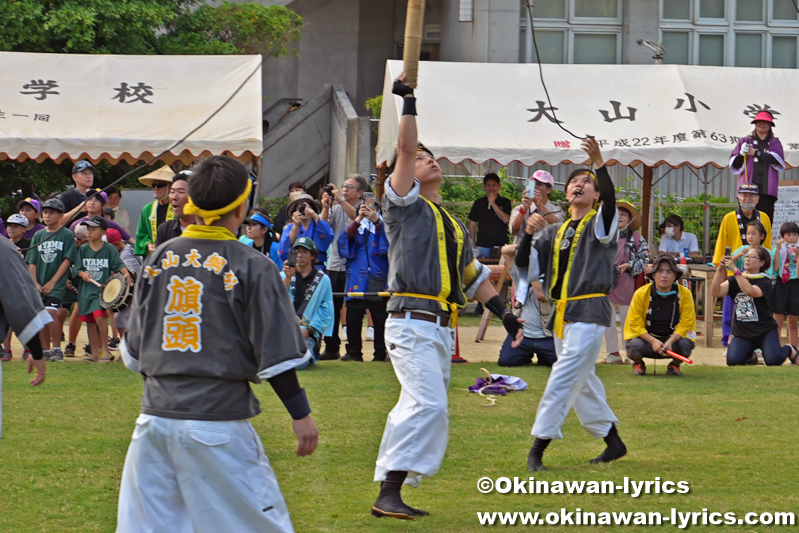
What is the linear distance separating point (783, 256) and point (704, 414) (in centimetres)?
505

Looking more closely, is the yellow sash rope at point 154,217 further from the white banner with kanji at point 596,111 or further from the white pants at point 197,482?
the white pants at point 197,482

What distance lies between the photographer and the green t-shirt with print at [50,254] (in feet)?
36.1

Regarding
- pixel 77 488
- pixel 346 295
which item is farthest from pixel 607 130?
pixel 77 488

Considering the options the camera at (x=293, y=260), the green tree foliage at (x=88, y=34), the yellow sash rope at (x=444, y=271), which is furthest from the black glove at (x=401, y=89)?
the green tree foliage at (x=88, y=34)

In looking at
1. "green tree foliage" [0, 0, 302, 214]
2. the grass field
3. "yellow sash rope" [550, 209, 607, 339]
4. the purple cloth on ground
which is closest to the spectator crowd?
the grass field

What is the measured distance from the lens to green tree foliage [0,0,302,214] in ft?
57.5

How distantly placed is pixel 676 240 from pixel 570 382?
10835 millimetres

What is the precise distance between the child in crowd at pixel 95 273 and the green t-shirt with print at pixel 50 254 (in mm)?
158

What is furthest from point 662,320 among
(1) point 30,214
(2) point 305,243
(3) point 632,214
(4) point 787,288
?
(1) point 30,214

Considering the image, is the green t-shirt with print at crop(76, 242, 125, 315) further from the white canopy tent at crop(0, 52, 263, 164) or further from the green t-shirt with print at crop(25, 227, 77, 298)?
the white canopy tent at crop(0, 52, 263, 164)

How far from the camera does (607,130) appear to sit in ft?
48.0

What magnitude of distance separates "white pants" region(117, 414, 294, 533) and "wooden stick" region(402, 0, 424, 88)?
2.50 metres

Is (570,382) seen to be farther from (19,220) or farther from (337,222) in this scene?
(19,220)

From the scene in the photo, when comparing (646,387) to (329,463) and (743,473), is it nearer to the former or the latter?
(743,473)
